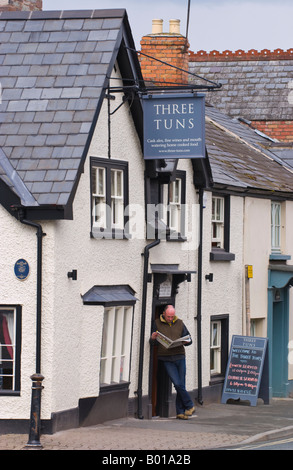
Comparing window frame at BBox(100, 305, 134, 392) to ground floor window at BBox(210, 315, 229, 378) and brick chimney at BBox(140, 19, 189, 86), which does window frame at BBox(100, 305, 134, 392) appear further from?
brick chimney at BBox(140, 19, 189, 86)

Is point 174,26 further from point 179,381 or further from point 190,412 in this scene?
point 190,412

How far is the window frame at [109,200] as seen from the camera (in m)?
17.9

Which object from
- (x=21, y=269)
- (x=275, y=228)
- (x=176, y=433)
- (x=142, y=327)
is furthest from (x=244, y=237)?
(x=21, y=269)

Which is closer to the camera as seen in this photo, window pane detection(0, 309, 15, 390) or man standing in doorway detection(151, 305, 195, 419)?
window pane detection(0, 309, 15, 390)

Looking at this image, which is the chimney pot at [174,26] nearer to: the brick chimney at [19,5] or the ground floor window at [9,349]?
the brick chimney at [19,5]

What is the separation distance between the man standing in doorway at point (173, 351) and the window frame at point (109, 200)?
5.93ft

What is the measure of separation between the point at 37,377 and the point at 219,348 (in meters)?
8.97

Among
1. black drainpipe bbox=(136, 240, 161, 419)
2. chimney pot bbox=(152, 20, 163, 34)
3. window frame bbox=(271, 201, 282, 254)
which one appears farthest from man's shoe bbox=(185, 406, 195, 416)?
chimney pot bbox=(152, 20, 163, 34)

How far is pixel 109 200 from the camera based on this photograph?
18.4 m

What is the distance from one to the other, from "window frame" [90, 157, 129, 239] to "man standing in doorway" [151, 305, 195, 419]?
71.1 inches

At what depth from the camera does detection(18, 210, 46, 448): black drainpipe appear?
602 inches

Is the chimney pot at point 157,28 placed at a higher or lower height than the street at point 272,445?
higher

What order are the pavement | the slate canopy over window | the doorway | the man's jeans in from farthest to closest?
1. the doorway
2. the man's jeans
3. the slate canopy over window
4. the pavement

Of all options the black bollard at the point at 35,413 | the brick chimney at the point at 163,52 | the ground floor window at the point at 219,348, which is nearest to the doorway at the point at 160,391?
the ground floor window at the point at 219,348
